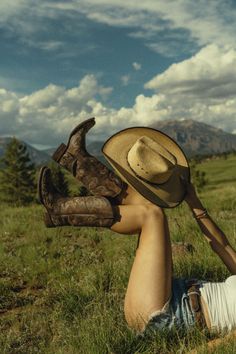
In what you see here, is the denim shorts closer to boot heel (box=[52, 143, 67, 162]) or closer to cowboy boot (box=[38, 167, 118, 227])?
cowboy boot (box=[38, 167, 118, 227])

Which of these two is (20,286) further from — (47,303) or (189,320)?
(189,320)

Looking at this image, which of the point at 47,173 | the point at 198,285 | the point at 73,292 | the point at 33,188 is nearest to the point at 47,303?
the point at 73,292

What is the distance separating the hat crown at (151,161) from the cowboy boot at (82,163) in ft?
0.88

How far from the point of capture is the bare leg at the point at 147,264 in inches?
183

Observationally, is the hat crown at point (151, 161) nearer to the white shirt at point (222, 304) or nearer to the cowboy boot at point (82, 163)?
the cowboy boot at point (82, 163)

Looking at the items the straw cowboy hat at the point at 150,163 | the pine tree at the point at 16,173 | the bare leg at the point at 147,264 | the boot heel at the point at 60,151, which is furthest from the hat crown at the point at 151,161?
the pine tree at the point at 16,173

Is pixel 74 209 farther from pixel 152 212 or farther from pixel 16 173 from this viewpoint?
pixel 16 173

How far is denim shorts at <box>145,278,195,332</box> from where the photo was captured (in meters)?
4.62

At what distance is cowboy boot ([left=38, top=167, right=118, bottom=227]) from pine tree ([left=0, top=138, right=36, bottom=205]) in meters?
66.5

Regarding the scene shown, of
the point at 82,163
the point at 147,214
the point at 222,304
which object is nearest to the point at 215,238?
the point at 222,304

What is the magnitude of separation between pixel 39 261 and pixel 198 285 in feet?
13.1

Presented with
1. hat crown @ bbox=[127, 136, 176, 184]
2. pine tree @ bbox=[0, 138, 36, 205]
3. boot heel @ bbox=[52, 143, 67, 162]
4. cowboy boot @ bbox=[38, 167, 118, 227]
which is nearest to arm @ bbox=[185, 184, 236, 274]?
hat crown @ bbox=[127, 136, 176, 184]

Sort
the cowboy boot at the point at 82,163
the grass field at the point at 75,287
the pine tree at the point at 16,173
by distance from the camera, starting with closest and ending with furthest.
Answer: the grass field at the point at 75,287 → the cowboy boot at the point at 82,163 → the pine tree at the point at 16,173

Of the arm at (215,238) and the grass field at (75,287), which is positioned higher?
the arm at (215,238)
